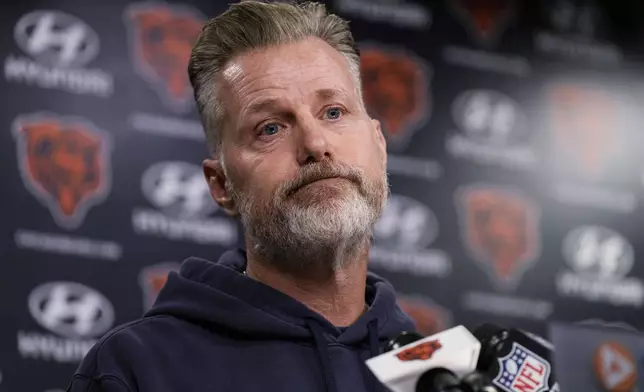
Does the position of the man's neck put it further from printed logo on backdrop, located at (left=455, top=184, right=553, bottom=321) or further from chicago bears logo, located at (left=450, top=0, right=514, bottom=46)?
chicago bears logo, located at (left=450, top=0, right=514, bottom=46)

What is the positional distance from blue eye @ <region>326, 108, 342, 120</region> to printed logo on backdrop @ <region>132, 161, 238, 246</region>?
5.38ft

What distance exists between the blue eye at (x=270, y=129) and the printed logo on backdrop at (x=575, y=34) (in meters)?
2.69

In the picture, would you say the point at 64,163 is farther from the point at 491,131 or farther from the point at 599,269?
the point at 599,269

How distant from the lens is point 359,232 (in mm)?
1488

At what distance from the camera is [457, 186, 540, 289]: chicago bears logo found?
3674 millimetres

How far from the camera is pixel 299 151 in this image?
147cm

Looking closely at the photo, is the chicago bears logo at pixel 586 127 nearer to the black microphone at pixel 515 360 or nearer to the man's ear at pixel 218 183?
the man's ear at pixel 218 183

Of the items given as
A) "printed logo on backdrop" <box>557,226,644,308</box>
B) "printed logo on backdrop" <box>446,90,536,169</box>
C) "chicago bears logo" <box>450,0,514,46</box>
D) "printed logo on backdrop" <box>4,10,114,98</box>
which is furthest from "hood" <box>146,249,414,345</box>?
"chicago bears logo" <box>450,0,514,46</box>

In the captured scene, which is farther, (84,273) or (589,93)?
(589,93)

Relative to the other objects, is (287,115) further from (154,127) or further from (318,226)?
(154,127)

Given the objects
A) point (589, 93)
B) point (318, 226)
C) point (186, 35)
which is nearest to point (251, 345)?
point (318, 226)

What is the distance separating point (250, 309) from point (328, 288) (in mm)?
131

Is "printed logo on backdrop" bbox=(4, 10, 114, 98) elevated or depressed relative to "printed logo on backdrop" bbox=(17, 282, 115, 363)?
elevated

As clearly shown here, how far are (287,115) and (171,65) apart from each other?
182 cm
